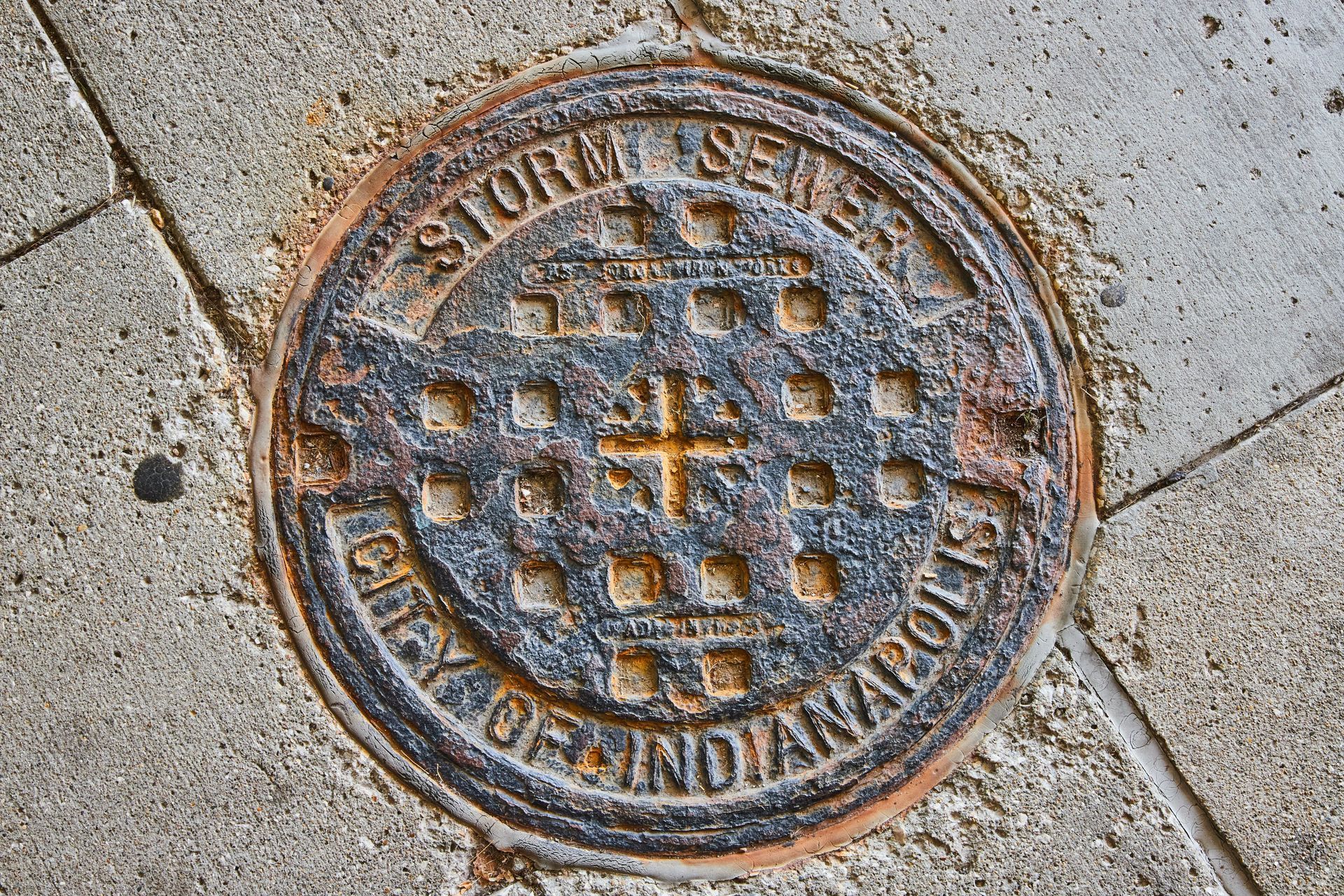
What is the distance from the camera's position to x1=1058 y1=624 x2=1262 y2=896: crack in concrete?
198 cm

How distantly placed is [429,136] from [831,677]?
1.53 metres

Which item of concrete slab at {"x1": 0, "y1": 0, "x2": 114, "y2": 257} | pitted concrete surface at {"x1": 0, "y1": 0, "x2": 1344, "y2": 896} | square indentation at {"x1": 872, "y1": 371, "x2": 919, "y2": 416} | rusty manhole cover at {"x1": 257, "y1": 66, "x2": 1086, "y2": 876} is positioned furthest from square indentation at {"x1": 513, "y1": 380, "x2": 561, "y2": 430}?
concrete slab at {"x1": 0, "y1": 0, "x2": 114, "y2": 257}

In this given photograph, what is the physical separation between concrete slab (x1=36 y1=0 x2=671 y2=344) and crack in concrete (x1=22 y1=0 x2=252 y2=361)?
17mm

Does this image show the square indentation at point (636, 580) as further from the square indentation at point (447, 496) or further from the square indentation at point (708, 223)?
the square indentation at point (708, 223)

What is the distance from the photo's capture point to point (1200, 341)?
2.06 m

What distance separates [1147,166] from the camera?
2092mm

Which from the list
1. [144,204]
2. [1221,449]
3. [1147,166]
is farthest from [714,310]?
[144,204]

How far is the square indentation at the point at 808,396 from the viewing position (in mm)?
1970

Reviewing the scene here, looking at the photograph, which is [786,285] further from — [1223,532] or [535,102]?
[1223,532]

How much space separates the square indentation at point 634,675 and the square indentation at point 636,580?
0.11m

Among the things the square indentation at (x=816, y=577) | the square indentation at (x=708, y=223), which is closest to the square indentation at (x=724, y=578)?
the square indentation at (x=816, y=577)

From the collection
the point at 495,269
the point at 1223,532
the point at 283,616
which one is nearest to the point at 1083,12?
the point at 1223,532

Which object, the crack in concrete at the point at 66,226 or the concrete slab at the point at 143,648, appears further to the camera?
the crack in concrete at the point at 66,226

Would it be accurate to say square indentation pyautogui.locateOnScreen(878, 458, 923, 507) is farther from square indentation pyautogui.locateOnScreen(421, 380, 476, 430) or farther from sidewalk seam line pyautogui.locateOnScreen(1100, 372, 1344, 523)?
square indentation pyautogui.locateOnScreen(421, 380, 476, 430)
